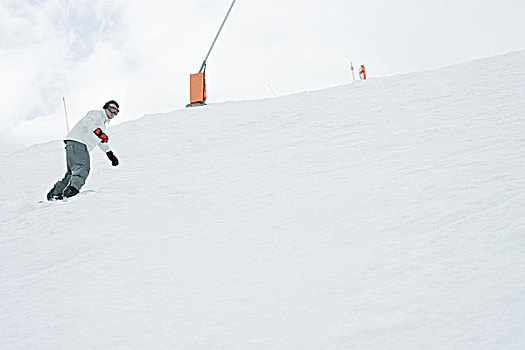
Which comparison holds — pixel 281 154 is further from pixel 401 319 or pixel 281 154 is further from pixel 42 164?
pixel 42 164

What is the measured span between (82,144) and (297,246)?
3.26 metres

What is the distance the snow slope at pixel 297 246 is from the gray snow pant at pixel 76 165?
9.4 inches

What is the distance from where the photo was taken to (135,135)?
27.1 feet

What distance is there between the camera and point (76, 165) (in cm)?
482

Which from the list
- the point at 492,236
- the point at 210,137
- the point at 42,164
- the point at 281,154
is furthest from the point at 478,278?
the point at 42,164

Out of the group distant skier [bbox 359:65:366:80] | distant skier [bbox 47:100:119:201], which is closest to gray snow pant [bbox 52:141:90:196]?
distant skier [bbox 47:100:119:201]

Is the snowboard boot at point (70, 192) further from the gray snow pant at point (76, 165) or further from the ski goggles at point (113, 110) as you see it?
the ski goggles at point (113, 110)

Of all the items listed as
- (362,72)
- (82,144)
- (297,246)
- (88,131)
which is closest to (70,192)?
(82,144)

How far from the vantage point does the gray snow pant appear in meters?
4.75

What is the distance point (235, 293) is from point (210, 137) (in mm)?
4815

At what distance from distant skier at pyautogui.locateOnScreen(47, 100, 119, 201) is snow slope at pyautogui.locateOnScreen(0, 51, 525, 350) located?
0.84 feet

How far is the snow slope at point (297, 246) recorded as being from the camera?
1874 mm

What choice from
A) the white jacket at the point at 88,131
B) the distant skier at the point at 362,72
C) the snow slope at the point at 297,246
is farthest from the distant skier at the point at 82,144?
the distant skier at the point at 362,72

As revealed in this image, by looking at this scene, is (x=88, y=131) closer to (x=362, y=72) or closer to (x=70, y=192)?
(x=70, y=192)
